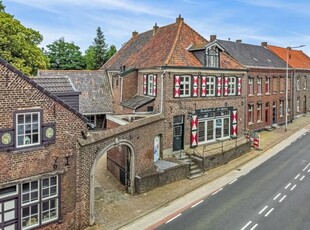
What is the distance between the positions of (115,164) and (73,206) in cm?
721

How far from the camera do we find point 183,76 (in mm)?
23109

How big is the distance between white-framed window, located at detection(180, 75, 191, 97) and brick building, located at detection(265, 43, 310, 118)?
22816 millimetres

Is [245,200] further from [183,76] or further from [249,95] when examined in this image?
[249,95]

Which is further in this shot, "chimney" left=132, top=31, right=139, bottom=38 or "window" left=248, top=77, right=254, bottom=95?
"chimney" left=132, top=31, right=139, bottom=38

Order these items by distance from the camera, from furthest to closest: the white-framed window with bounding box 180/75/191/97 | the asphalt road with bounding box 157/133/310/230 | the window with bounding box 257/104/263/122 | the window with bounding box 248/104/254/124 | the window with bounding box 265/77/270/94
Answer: the window with bounding box 265/77/270/94 < the window with bounding box 257/104/263/122 < the window with bounding box 248/104/254/124 < the white-framed window with bounding box 180/75/191/97 < the asphalt road with bounding box 157/133/310/230

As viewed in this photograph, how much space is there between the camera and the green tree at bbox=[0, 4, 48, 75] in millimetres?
30891

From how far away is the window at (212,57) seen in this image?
24578 millimetres

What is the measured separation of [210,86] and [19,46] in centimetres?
2054

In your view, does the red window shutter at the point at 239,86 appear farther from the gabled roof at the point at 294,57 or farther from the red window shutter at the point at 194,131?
the gabled roof at the point at 294,57

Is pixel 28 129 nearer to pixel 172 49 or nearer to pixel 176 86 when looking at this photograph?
pixel 176 86

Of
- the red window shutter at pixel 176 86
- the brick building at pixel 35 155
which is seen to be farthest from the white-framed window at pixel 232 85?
the brick building at pixel 35 155

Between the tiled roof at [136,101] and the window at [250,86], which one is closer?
the tiled roof at [136,101]

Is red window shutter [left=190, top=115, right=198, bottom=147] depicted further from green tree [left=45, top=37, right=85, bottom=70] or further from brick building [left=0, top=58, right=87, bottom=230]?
green tree [left=45, top=37, right=85, bottom=70]

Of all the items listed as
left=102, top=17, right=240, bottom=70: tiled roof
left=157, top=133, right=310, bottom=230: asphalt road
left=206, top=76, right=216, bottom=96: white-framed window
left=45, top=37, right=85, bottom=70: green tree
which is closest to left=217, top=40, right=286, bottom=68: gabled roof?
left=102, top=17, right=240, bottom=70: tiled roof
